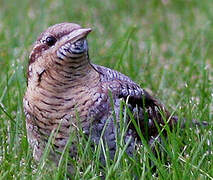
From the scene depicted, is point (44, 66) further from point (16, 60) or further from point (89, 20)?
point (89, 20)

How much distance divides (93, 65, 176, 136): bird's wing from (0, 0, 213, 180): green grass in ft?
0.68

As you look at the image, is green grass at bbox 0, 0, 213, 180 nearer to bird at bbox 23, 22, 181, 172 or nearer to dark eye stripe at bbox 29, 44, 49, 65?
bird at bbox 23, 22, 181, 172

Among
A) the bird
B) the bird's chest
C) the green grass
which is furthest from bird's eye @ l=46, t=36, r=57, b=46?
the green grass

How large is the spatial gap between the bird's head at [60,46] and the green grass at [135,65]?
50 centimetres

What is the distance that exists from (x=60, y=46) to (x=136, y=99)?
2.16 feet

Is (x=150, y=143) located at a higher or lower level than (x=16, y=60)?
lower

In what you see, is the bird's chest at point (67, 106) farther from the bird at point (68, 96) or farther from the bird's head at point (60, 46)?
the bird's head at point (60, 46)

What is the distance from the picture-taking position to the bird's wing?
157 inches

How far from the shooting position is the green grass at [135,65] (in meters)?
3.76

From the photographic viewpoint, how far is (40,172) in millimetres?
3619

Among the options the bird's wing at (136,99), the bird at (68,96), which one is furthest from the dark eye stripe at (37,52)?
the bird's wing at (136,99)

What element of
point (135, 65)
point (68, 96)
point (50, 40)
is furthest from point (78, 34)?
point (135, 65)

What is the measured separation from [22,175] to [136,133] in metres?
0.77

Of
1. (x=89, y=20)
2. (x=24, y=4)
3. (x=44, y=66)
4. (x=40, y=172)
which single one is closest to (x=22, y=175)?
(x=40, y=172)
